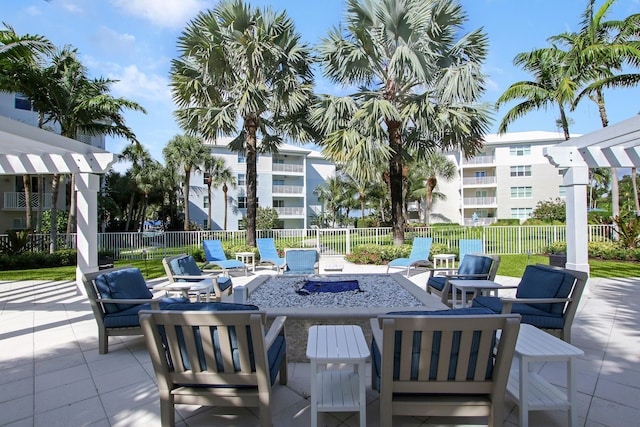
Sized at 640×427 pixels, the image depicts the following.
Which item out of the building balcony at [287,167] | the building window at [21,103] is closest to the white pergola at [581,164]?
the building window at [21,103]

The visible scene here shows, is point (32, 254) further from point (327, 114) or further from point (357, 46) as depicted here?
point (357, 46)

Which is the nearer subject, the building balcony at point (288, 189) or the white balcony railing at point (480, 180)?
the building balcony at point (288, 189)

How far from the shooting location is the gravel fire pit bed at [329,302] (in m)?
3.86

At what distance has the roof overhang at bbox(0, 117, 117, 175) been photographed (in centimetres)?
632

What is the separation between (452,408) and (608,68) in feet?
53.3

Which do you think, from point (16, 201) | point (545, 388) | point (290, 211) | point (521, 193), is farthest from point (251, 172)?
point (521, 193)

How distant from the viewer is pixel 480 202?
34281 millimetres

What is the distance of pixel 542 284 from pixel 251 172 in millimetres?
9259

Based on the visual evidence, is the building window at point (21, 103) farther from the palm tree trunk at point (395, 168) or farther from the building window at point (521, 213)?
the building window at point (521, 213)

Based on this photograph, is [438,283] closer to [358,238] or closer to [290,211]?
[358,238]

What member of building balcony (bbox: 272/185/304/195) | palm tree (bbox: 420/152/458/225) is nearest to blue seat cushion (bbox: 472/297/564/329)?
palm tree (bbox: 420/152/458/225)

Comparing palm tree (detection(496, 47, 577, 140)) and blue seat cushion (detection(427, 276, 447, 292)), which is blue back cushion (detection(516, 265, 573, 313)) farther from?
palm tree (detection(496, 47, 577, 140))

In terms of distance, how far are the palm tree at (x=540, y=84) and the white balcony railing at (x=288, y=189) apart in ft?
68.4

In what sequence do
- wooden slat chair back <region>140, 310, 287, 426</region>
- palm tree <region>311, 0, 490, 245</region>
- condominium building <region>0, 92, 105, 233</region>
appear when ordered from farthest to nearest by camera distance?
condominium building <region>0, 92, 105, 233</region> → palm tree <region>311, 0, 490, 245</region> → wooden slat chair back <region>140, 310, 287, 426</region>
